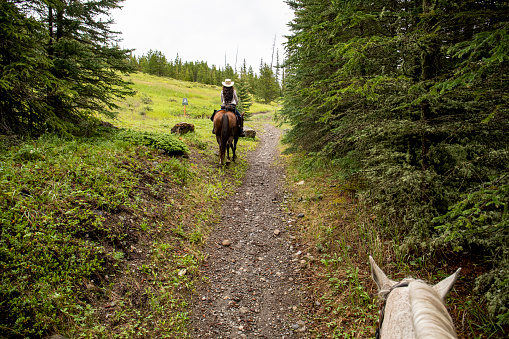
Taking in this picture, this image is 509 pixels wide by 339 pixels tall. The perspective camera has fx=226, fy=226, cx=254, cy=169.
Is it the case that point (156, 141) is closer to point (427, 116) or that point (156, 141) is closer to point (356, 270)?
point (356, 270)

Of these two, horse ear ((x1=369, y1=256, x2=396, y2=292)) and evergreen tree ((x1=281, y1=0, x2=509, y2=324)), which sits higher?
evergreen tree ((x1=281, y1=0, x2=509, y2=324))

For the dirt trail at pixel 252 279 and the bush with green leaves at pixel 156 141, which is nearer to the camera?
the dirt trail at pixel 252 279

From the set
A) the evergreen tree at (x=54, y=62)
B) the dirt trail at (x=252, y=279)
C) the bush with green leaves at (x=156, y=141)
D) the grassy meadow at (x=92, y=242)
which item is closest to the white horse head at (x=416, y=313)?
the dirt trail at (x=252, y=279)

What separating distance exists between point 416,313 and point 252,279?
3.84 m

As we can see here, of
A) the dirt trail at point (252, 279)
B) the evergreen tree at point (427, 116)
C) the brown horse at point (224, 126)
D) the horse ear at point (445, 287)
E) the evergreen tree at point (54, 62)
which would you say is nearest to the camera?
the horse ear at point (445, 287)

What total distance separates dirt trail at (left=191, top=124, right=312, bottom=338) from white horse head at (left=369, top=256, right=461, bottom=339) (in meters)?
2.49

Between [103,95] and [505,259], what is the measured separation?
35.7 ft

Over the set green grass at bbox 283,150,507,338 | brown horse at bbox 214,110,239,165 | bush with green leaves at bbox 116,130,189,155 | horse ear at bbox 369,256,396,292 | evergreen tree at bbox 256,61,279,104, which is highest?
evergreen tree at bbox 256,61,279,104

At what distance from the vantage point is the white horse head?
3.56 ft

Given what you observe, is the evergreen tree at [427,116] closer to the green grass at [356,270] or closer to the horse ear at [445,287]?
the green grass at [356,270]

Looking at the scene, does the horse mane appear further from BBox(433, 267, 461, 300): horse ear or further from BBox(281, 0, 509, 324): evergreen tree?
BBox(281, 0, 509, 324): evergreen tree

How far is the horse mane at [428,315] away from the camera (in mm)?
1046

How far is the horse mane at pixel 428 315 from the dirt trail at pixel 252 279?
8.95ft

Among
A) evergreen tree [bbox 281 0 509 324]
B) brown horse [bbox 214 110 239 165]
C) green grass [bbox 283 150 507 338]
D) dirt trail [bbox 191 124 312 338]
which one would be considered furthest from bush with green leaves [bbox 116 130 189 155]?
evergreen tree [bbox 281 0 509 324]
